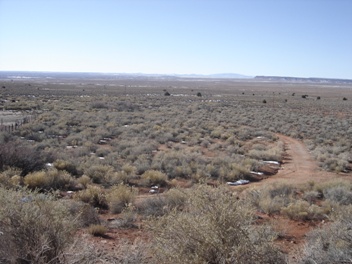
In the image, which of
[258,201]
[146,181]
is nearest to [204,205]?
[258,201]

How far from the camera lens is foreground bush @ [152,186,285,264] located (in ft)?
14.8

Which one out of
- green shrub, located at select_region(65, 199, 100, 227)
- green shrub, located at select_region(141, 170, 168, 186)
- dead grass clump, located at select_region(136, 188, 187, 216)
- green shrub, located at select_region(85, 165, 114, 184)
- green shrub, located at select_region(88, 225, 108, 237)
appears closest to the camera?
green shrub, located at select_region(88, 225, 108, 237)

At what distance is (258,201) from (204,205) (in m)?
Answer: 5.65

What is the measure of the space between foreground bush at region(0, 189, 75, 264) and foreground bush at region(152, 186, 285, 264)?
4.80 feet

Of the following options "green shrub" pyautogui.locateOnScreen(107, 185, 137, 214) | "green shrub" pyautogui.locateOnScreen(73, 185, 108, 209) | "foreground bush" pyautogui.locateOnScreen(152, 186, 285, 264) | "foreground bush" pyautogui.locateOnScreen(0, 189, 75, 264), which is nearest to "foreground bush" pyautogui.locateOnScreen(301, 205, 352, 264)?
"foreground bush" pyautogui.locateOnScreen(152, 186, 285, 264)

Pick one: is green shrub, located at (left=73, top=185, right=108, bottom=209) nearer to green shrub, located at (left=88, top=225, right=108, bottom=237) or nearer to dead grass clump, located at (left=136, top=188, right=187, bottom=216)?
dead grass clump, located at (left=136, top=188, right=187, bottom=216)

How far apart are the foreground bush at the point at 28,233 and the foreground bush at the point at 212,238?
1.46 metres

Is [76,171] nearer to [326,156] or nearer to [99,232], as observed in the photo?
[99,232]

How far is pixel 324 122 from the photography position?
3406cm

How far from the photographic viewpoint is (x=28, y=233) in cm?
487

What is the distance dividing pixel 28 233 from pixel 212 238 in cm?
264

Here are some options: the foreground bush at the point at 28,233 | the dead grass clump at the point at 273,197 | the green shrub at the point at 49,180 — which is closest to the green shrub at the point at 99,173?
the green shrub at the point at 49,180

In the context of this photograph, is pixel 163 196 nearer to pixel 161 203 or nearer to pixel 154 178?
pixel 161 203

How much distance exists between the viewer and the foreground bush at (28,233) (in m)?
4.75
